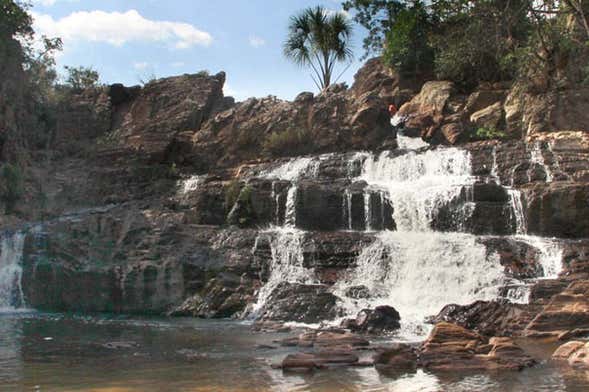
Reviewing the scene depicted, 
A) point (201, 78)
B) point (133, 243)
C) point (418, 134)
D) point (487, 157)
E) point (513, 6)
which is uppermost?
point (201, 78)

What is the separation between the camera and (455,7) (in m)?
21.4

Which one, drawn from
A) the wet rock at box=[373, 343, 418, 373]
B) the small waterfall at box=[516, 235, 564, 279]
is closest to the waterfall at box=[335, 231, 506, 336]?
the small waterfall at box=[516, 235, 564, 279]

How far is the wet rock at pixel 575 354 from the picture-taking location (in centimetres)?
1128

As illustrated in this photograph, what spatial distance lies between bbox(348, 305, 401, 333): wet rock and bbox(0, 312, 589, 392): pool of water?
5.93 ft

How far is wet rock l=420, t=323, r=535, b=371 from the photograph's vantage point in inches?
440

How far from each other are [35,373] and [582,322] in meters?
10.4

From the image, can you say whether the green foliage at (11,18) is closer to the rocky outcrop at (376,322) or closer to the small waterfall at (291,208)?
the small waterfall at (291,208)

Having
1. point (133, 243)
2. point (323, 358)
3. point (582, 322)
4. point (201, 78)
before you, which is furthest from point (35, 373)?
point (201, 78)

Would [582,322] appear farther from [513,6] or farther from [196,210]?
[196,210]

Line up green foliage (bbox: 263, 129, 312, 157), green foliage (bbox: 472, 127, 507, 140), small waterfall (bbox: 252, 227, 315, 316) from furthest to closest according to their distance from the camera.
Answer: green foliage (bbox: 263, 129, 312, 157) < green foliage (bbox: 472, 127, 507, 140) < small waterfall (bbox: 252, 227, 315, 316)

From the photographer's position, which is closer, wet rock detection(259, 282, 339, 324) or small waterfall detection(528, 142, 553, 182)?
wet rock detection(259, 282, 339, 324)

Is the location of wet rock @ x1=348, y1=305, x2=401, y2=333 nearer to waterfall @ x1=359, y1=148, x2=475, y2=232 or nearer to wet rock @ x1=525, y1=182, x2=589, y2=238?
waterfall @ x1=359, y1=148, x2=475, y2=232

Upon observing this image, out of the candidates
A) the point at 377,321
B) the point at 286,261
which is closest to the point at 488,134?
the point at 286,261

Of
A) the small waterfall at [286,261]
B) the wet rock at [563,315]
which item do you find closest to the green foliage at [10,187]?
the small waterfall at [286,261]
